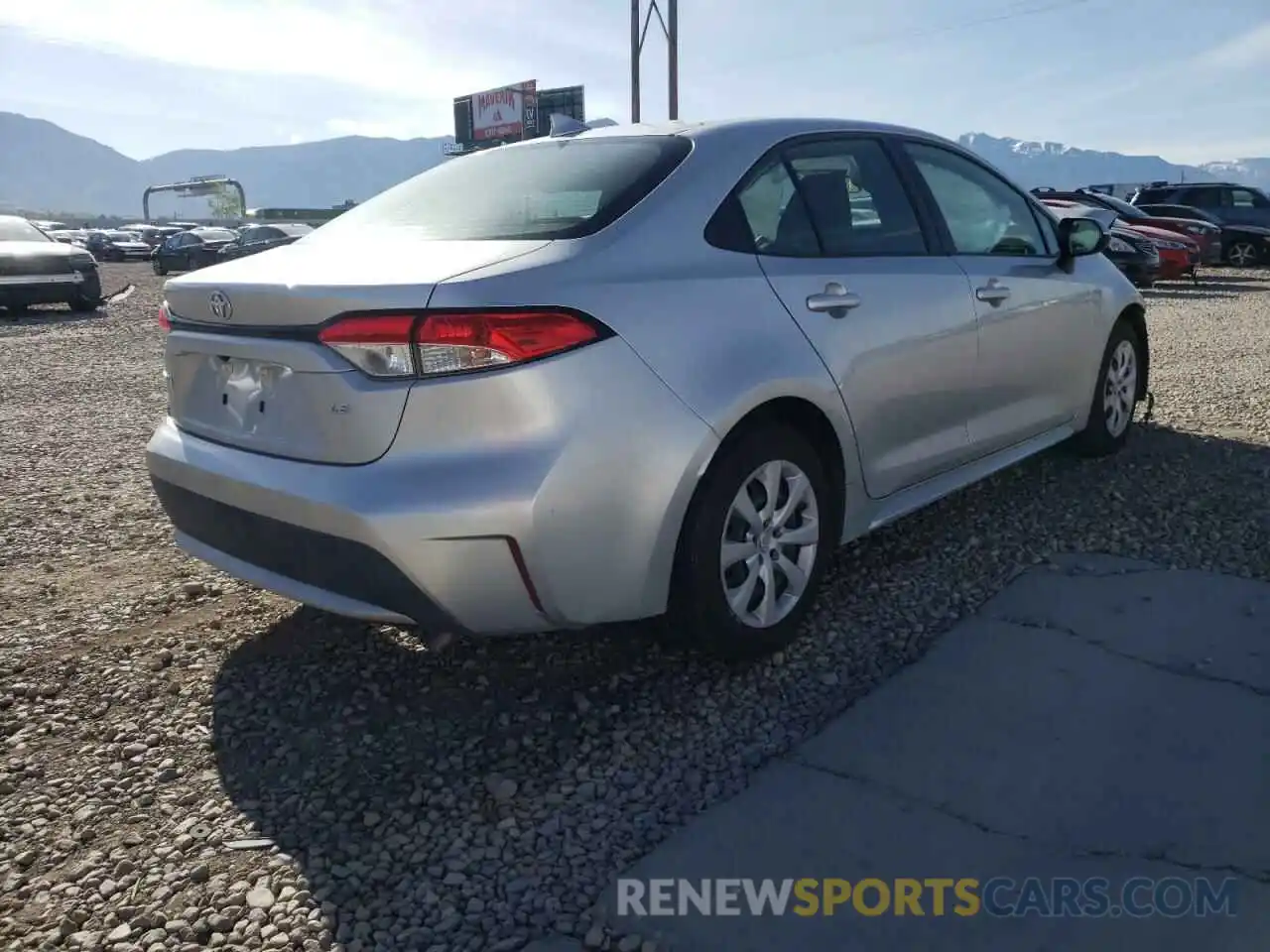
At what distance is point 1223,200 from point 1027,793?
24072 millimetres

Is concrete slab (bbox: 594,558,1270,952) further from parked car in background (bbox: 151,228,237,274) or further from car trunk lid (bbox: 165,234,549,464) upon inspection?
parked car in background (bbox: 151,228,237,274)

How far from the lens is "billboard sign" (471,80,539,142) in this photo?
55031 mm

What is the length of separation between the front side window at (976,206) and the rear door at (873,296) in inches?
9.4

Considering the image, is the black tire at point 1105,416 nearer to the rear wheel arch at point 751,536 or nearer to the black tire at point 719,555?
the rear wheel arch at point 751,536

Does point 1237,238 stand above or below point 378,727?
above

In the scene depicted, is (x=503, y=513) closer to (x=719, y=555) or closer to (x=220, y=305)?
(x=719, y=555)

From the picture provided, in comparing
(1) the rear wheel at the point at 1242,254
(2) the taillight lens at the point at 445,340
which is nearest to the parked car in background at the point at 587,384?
(2) the taillight lens at the point at 445,340

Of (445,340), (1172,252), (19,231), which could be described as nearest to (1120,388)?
(445,340)

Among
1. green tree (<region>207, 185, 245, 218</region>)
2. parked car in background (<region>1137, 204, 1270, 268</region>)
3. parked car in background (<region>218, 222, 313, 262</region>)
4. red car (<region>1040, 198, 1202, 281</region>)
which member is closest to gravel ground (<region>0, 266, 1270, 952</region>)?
red car (<region>1040, 198, 1202, 281</region>)

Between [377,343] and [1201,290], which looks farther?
[1201,290]

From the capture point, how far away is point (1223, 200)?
874 inches

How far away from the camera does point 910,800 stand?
2.38 metres

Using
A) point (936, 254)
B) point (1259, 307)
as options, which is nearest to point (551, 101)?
point (1259, 307)

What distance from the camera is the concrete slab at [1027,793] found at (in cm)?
198
